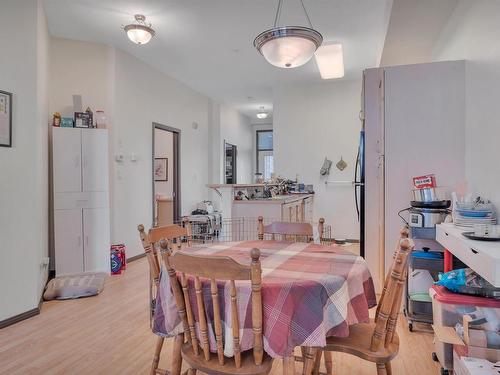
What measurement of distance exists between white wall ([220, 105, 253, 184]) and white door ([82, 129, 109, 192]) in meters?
3.92

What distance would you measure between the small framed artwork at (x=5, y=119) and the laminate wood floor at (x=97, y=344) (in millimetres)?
1479

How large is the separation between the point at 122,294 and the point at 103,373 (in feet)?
5.01

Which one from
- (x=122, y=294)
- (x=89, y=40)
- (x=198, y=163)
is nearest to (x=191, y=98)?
(x=198, y=163)

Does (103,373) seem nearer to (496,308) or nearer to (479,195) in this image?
(496,308)

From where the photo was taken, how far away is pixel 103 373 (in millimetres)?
2146

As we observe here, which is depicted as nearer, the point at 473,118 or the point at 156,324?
the point at 156,324

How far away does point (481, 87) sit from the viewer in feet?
8.25

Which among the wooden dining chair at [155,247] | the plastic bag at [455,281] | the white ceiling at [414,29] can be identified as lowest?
the plastic bag at [455,281]

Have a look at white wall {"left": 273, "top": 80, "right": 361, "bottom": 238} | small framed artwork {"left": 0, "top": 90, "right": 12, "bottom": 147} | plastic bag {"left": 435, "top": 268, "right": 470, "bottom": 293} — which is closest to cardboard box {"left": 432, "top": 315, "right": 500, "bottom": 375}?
plastic bag {"left": 435, "top": 268, "right": 470, "bottom": 293}

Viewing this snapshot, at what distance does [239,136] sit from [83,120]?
537 cm

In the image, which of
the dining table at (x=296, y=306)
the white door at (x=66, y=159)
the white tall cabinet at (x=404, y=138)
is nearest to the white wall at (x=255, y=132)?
the white door at (x=66, y=159)

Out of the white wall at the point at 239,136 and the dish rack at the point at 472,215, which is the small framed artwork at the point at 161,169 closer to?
the white wall at the point at 239,136

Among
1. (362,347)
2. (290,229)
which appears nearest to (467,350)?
(362,347)

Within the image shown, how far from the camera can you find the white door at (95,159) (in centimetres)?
414
